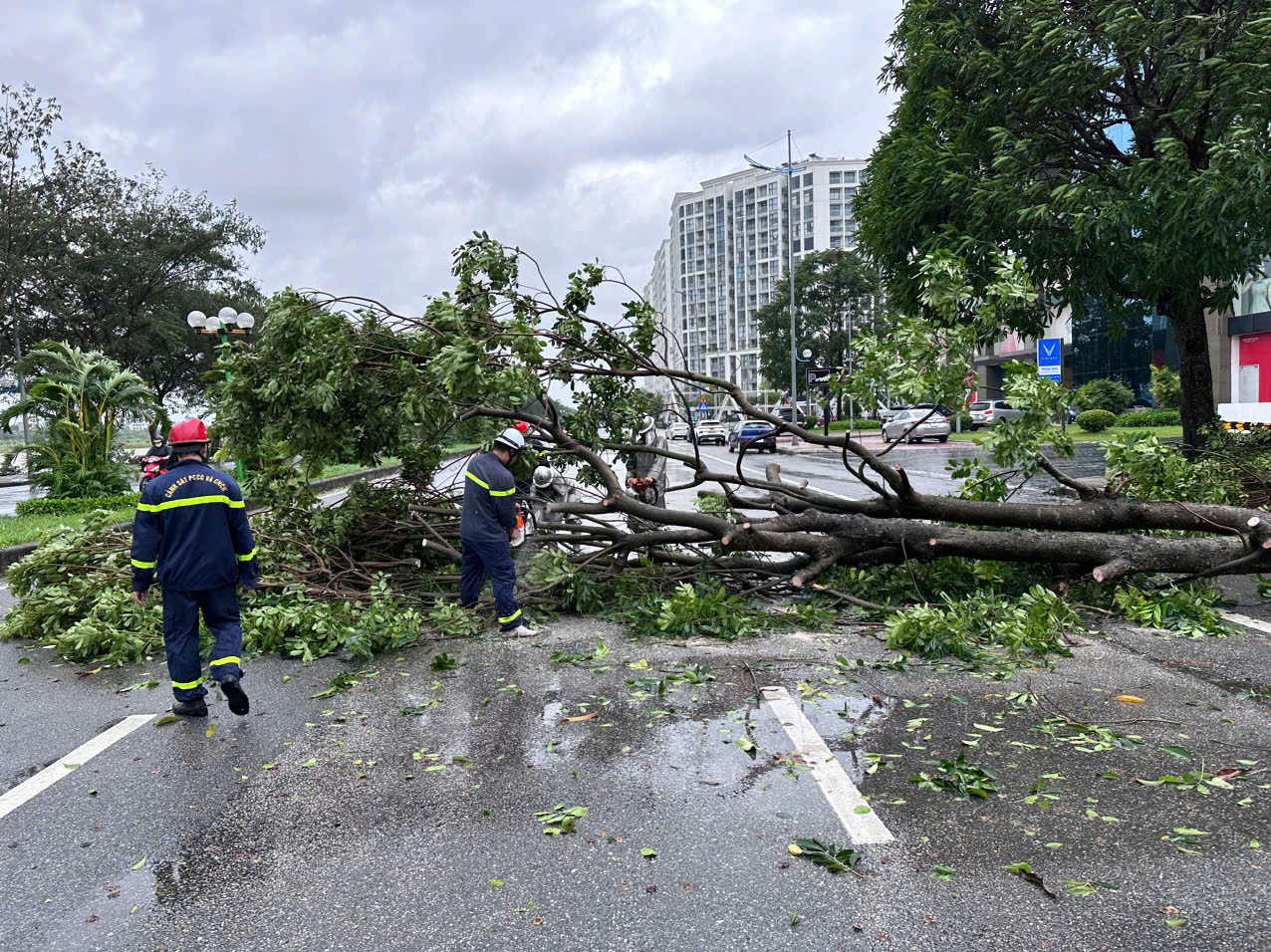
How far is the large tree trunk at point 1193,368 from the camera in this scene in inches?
555

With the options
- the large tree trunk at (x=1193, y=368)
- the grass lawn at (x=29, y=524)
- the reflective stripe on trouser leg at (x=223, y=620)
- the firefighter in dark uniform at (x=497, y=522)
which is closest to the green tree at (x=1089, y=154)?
the large tree trunk at (x=1193, y=368)

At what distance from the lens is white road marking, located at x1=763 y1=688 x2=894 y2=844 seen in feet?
11.4

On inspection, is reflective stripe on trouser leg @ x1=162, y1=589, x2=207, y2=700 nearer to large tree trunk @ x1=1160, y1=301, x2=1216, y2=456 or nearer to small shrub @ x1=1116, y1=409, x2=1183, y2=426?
large tree trunk @ x1=1160, y1=301, x2=1216, y2=456

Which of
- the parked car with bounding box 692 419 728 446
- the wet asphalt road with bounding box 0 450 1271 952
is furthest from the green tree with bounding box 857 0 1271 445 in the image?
the parked car with bounding box 692 419 728 446

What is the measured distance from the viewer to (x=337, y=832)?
12.0 feet

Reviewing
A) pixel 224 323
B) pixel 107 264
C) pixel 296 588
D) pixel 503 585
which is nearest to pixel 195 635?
pixel 296 588

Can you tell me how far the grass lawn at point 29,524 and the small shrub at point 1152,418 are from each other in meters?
33.8

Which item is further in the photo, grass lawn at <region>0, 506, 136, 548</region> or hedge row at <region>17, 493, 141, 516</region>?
hedge row at <region>17, 493, 141, 516</region>

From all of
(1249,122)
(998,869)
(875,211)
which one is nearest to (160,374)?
(875,211)

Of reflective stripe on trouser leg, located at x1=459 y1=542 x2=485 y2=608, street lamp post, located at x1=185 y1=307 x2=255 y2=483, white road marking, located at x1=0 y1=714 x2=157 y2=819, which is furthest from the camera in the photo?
street lamp post, located at x1=185 y1=307 x2=255 y2=483

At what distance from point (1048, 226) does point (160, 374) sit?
37.0 metres

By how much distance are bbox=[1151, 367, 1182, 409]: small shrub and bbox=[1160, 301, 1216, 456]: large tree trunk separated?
25700mm

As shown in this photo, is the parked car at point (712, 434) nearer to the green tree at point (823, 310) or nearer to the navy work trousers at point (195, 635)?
the green tree at point (823, 310)

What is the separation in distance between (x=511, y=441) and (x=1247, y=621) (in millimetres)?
5615
